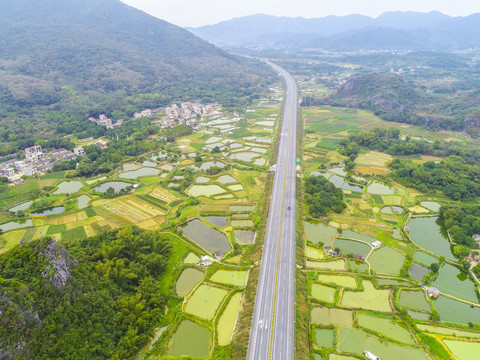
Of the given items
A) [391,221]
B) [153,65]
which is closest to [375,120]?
[391,221]

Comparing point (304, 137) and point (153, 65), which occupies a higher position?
point (153, 65)

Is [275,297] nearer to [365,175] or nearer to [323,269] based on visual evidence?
Result: [323,269]

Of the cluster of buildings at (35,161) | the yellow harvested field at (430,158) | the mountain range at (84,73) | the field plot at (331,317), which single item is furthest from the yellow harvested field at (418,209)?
the mountain range at (84,73)

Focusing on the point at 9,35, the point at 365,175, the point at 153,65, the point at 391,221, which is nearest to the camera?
the point at 391,221

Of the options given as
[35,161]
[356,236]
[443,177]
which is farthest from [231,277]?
[35,161]

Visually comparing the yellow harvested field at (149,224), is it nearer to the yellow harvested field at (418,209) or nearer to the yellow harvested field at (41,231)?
the yellow harvested field at (41,231)
